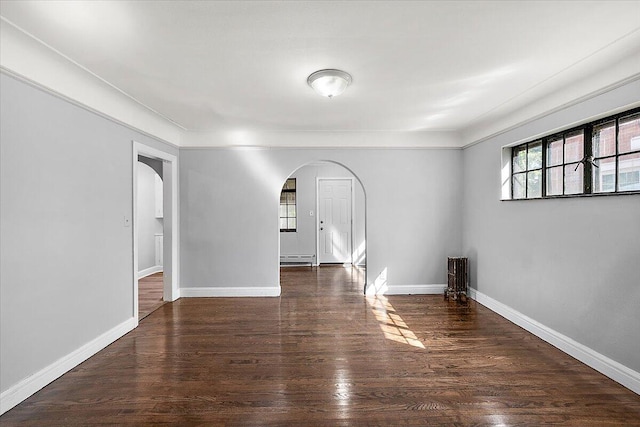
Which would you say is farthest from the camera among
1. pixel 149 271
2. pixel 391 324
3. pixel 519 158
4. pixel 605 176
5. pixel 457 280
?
pixel 149 271

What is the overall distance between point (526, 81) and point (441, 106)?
0.86 meters

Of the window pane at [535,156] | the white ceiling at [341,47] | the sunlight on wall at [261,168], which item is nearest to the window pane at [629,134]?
the white ceiling at [341,47]

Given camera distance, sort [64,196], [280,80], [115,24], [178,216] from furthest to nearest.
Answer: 1. [178,216]
2. [280,80]
3. [64,196]
4. [115,24]

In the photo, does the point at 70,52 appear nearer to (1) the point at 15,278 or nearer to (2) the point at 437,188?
(1) the point at 15,278

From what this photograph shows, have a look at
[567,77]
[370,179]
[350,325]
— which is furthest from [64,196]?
[567,77]

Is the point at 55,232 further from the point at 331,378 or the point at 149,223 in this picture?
the point at 149,223

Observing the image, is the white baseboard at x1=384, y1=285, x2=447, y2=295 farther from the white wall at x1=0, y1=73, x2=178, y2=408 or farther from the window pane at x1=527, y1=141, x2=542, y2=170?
the white wall at x1=0, y1=73, x2=178, y2=408

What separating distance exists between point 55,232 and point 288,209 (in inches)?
203

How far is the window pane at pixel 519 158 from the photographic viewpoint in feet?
12.0

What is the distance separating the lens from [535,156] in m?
3.47

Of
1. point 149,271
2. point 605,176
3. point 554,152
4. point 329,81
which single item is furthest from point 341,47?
point 149,271

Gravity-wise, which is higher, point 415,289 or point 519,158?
point 519,158

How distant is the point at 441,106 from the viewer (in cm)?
351

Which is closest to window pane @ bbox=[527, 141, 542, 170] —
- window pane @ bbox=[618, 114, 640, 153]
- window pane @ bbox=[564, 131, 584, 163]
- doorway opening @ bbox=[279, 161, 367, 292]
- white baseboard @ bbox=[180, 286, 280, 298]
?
window pane @ bbox=[564, 131, 584, 163]
